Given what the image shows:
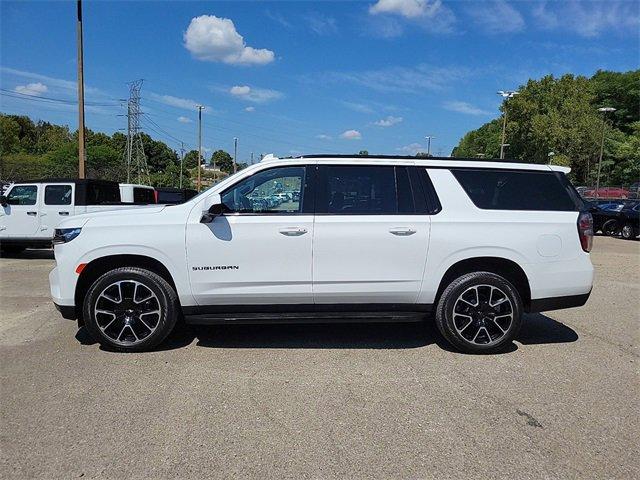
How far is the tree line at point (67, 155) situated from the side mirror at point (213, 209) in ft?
50.6

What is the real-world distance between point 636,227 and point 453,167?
19.3m

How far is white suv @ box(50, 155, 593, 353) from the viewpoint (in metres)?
4.64

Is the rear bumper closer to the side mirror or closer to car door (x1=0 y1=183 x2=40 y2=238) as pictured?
the side mirror

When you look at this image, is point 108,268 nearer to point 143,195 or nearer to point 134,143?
point 143,195

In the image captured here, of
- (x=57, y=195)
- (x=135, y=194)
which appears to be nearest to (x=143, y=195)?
(x=135, y=194)

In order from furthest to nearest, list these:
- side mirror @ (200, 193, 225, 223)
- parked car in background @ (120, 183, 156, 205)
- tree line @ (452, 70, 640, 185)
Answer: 1. tree line @ (452, 70, 640, 185)
2. parked car in background @ (120, 183, 156, 205)
3. side mirror @ (200, 193, 225, 223)

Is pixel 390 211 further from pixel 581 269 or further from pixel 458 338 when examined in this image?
pixel 581 269

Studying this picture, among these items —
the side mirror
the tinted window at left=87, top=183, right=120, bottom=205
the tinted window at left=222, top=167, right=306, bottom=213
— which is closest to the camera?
the side mirror

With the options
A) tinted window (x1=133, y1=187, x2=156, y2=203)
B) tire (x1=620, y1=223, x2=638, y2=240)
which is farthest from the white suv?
tire (x1=620, y1=223, x2=638, y2=240)

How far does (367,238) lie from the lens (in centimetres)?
468

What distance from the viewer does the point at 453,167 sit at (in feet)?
16.5

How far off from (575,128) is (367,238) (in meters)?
61.1

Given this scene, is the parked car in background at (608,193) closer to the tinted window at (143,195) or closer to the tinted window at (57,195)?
the tinted window at (143,195)

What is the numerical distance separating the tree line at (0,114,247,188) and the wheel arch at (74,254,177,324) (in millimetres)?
15244
